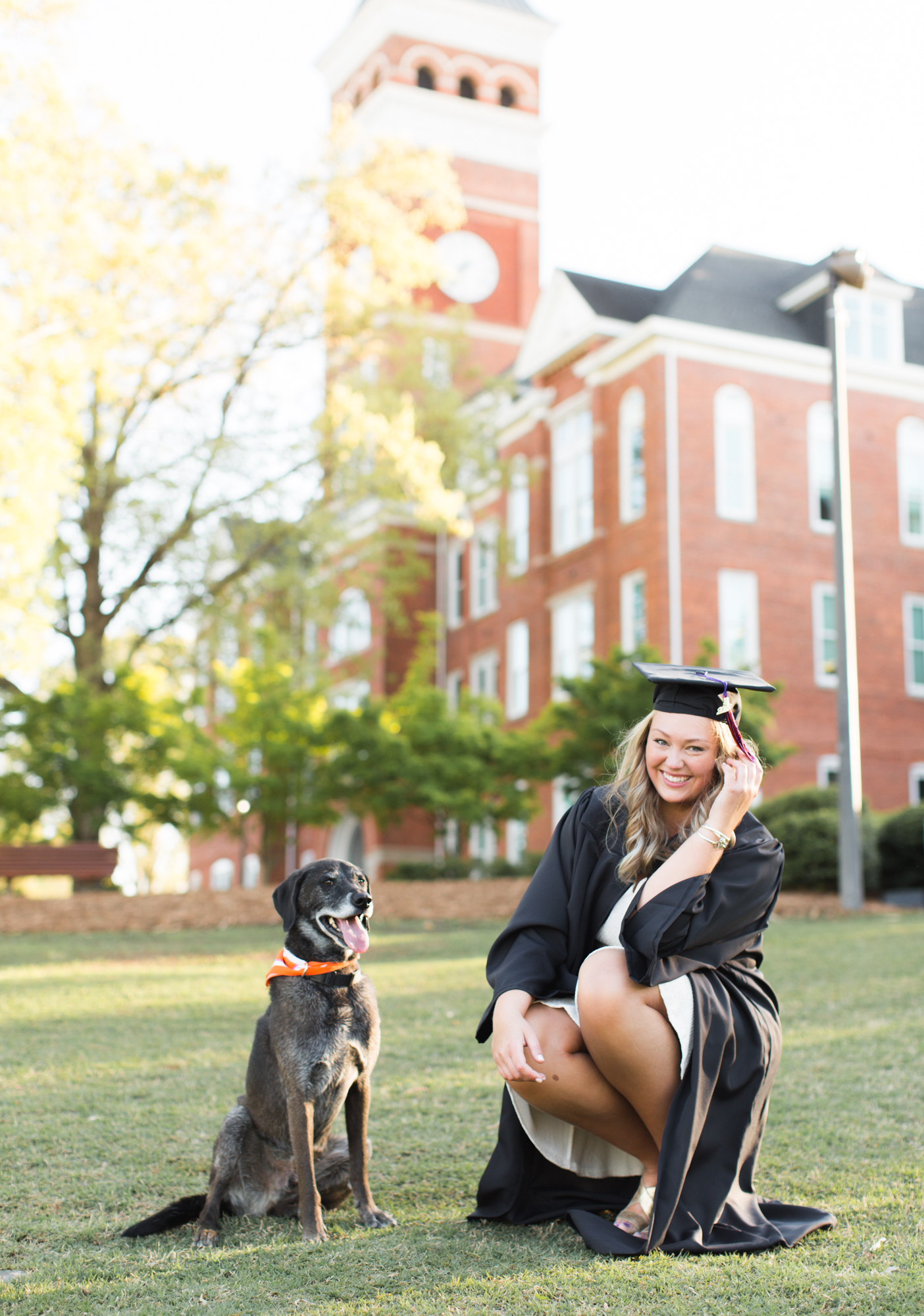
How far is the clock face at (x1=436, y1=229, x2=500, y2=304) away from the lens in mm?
39062

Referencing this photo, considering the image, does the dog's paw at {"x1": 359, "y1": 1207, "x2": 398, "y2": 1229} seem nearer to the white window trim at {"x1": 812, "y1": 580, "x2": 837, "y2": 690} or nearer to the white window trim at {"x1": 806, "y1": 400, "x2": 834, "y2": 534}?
the white window trim at {"x1": 812, "y1": 580, "x2": 837, "y2": 690}

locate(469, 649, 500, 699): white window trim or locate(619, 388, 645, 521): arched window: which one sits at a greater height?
locate(619, 388, 645, 521): arched window

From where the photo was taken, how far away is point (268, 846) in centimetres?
2159

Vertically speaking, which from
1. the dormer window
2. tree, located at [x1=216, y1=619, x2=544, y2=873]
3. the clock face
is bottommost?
tree, located at [x1=216, y1=619, x2=544, y2=873]

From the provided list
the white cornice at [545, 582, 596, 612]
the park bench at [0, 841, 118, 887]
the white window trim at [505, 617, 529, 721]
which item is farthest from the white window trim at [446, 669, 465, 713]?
the park bench at [0, 841, 118, 887]

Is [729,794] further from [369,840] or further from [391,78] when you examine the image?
[391,78]

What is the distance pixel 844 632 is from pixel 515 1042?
39.2ft

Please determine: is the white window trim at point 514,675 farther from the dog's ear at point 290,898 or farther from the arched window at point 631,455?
the dog's ear at point 290,898

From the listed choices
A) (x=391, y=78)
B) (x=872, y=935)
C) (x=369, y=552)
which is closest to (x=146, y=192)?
(x=369, y=552)

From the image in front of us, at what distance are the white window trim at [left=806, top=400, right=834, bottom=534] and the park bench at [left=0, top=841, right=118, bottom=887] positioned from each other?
51.7 feet

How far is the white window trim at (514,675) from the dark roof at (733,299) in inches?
298

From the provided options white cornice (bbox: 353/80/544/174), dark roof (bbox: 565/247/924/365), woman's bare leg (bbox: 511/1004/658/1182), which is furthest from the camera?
white cornice (bbox: 353/80/544/174)

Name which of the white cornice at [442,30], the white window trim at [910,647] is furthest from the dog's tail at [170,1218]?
the white cornice at [442,30]

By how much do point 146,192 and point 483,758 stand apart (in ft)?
32.0
